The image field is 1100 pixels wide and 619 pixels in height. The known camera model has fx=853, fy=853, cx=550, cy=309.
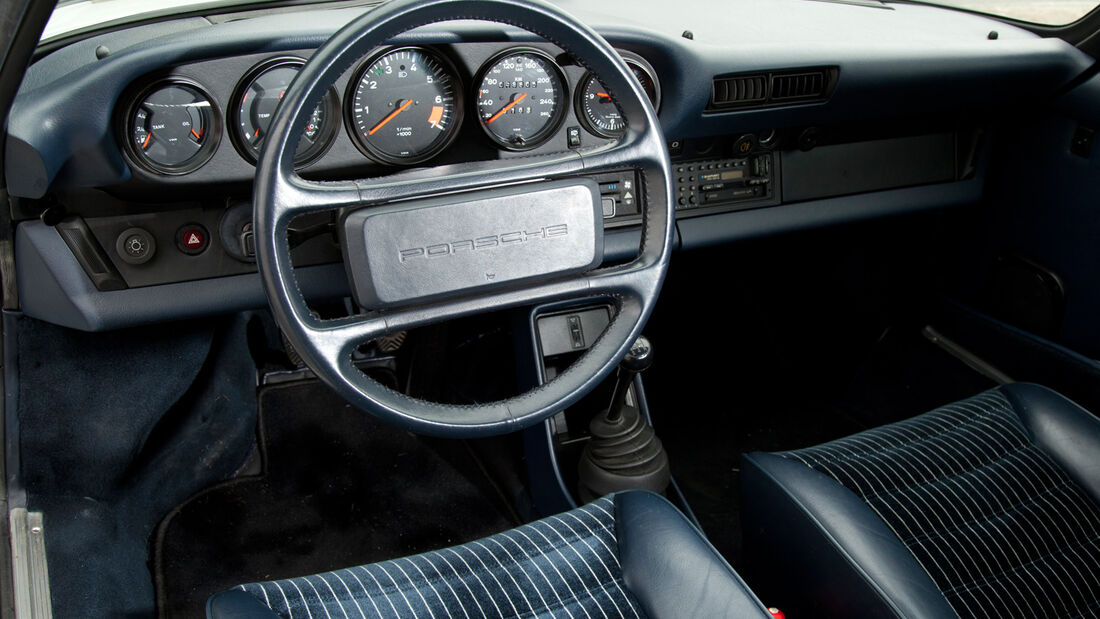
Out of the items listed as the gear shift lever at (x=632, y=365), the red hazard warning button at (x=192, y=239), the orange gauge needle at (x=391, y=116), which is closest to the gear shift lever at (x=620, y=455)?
the gear shift lever at (x=632, y=365)

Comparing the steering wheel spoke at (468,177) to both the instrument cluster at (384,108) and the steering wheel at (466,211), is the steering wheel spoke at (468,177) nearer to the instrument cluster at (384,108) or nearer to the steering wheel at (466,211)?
the steering wheel at (466,211)

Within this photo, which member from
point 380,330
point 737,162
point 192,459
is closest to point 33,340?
point 192,459

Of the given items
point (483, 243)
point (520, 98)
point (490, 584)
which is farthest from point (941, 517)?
point (520, 98)

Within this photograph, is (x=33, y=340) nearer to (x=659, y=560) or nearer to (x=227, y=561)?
(x=227, y=561)

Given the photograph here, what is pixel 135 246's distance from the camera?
5.12 ft

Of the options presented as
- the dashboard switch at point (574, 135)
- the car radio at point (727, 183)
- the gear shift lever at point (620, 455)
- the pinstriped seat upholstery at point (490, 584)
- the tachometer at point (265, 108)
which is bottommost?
the gear shift lever at point (620, 455)

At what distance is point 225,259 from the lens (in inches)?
64.2

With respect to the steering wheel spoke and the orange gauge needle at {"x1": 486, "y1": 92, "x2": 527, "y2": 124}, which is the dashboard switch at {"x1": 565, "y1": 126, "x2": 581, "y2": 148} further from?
the steering wheel spoke

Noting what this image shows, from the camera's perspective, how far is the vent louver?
1.81 metres

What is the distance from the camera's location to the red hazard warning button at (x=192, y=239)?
5.24 feet

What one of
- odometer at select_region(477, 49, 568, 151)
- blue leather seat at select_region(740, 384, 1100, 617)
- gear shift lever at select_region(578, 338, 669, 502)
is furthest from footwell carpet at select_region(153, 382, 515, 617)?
odometer at select_region(477, 49, 568, 151)

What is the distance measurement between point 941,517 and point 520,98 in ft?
3.44

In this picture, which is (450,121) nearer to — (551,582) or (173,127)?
(173,127)

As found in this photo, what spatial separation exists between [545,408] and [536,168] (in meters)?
0.34
